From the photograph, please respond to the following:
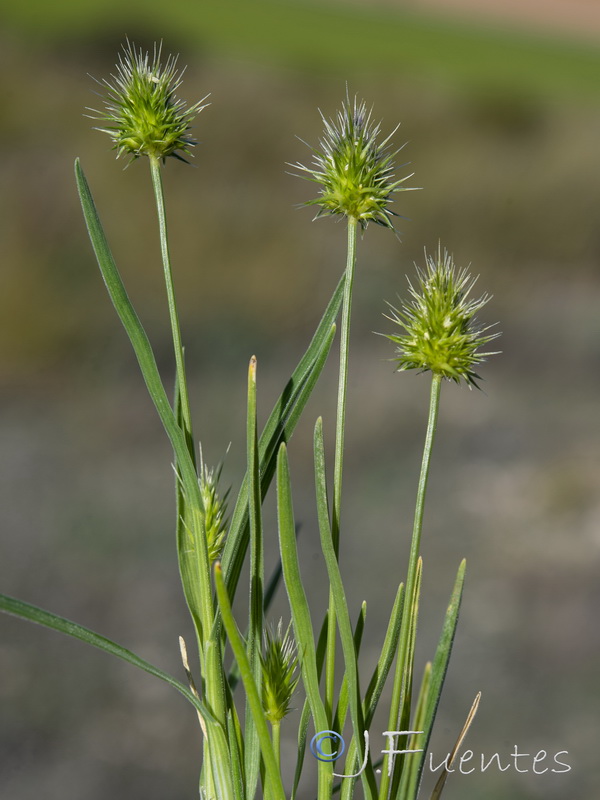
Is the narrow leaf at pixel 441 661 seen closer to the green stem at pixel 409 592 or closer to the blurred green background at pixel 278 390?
the green stem at pixel 409 592

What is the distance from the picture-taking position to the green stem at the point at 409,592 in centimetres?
29

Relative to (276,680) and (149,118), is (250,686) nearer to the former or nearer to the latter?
(276,680)

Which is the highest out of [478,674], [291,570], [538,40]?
[538,40]

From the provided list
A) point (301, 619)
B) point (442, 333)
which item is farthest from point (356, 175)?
point (301, 619)

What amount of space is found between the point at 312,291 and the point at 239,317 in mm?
263

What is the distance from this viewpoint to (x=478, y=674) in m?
1.40

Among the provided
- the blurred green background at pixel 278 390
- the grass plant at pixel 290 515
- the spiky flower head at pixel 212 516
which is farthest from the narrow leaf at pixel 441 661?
the blurred green background at pixel 278 390

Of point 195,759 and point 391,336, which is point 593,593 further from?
point 391,336

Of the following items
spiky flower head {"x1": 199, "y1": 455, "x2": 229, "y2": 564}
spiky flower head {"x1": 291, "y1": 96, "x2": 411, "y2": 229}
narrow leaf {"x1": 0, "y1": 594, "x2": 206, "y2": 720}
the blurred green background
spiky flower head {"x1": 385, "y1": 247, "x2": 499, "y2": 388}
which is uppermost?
the blurred green background

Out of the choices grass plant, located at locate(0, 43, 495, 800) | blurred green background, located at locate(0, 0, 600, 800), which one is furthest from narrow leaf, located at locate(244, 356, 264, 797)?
blurred green background, located at locate(0, 0, 600, 800)

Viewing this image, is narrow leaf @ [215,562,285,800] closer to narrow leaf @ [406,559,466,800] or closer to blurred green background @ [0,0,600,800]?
narrow leaf @ [406,559,466,800]

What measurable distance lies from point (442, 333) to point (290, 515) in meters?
0.09

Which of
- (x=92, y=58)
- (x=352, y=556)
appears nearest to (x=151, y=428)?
(x=352, y=556)

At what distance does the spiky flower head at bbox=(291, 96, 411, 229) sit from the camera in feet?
1.00
